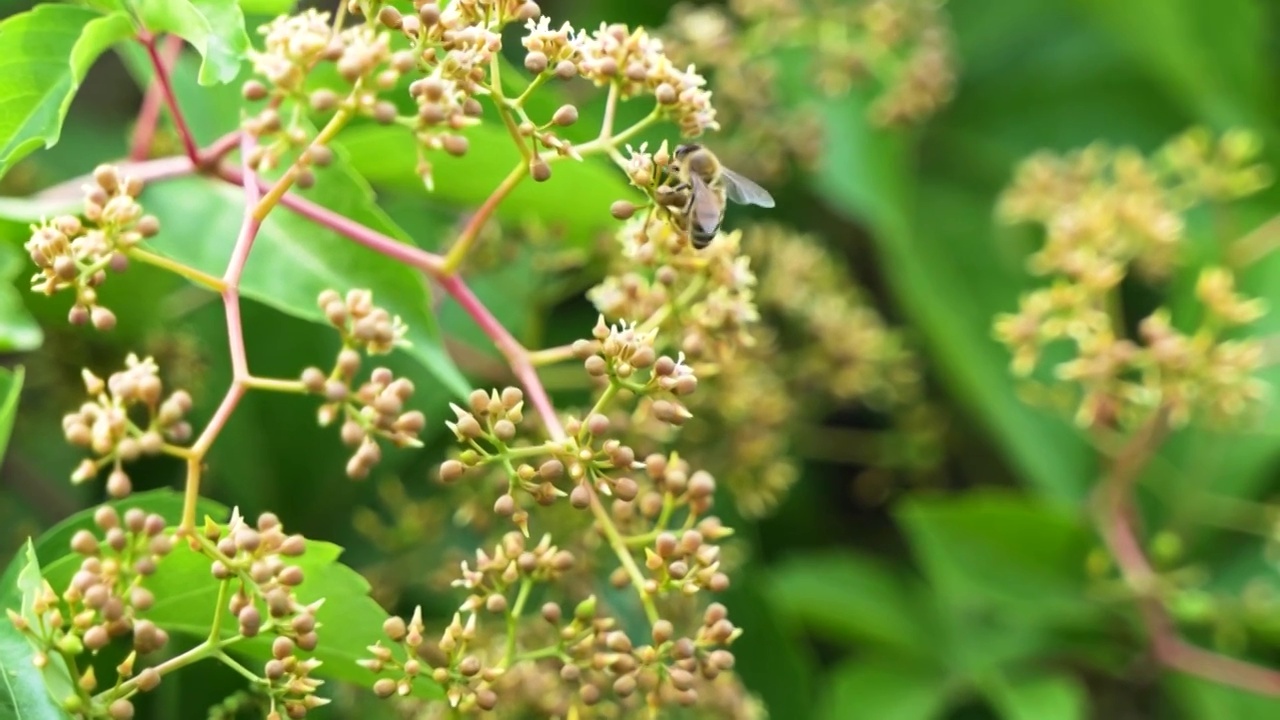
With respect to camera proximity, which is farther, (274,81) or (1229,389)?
(1229,389)

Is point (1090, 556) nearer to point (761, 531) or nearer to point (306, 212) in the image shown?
point (761, 531)

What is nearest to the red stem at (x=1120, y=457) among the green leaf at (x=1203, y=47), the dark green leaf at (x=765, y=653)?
the dark green leaf at (x=765, y=653)

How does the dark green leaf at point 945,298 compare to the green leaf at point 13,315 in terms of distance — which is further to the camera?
the dark green leaf at point 945,298

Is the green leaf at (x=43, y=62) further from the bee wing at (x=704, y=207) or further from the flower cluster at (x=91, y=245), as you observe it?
the bee wing at (x=704, y=207)

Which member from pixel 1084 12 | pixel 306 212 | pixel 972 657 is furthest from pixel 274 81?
pixel 1084 12

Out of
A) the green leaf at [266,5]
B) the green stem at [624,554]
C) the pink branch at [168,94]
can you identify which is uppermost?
the green leaf at [266,5]

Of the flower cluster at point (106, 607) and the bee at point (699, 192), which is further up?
the bee at point (699, 192)

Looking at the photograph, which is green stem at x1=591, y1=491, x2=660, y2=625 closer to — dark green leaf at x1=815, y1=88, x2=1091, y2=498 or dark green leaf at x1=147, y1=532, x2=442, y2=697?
dark green leaf at x1=147, y1=532, x2=442, y2=697

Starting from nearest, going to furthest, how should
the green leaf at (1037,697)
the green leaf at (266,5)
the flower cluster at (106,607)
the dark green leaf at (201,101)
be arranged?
the flower cluster at (106,607) < the green leaf at (266,5) < the dark green leaf at (201,101) < the green leaf at (1037,697)
